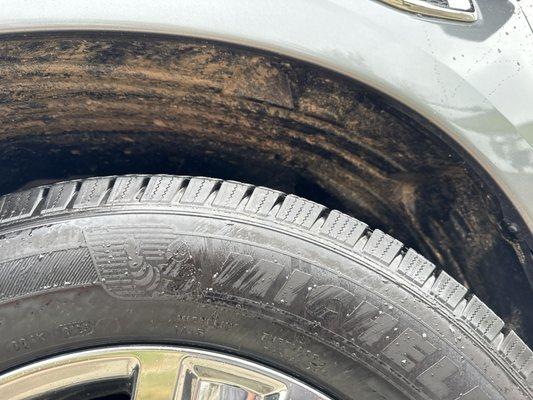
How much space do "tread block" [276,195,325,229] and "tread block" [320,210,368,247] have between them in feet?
0.11

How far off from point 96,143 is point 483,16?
119 centimetres

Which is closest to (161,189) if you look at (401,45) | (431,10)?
(401,45)

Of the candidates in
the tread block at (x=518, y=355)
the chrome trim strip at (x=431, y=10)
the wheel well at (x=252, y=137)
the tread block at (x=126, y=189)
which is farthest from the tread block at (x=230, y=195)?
the tread block at (x=518, y=355)

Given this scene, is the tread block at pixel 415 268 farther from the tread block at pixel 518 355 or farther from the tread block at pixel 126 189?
the tread block at pixel 126 189

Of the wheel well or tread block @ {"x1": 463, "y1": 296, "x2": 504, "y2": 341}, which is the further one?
the wheel well

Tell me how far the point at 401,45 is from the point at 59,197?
0.94m

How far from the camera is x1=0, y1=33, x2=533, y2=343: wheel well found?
4.77 feet

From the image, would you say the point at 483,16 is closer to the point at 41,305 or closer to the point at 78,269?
→ the point at 78,269

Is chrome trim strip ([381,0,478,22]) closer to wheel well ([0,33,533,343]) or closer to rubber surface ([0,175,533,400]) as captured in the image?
wheel well ([0,33,533,343])

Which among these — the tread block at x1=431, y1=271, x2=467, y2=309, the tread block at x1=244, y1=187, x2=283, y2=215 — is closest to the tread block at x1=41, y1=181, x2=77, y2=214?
the tread block at x1=244, y1=187, x2=283, y2=215

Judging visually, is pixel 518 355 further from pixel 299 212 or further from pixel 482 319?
pixel 299 212

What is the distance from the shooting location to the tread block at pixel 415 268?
1.32m

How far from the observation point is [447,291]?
1.34 meters

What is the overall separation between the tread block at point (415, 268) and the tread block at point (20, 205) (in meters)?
0.92
